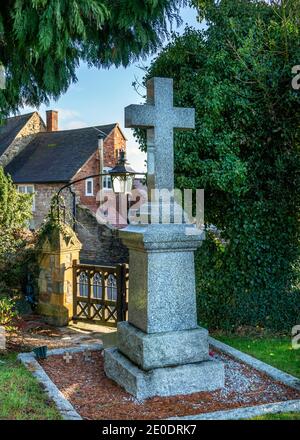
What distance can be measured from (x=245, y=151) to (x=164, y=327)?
386 cm

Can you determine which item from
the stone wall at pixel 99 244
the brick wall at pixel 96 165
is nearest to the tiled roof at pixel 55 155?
the brick wall at pixel 96 165

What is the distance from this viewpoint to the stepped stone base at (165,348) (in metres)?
4.19

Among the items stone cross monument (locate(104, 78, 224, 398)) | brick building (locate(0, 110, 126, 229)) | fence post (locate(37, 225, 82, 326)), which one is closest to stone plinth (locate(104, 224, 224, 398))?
stone cross monument (locate(104, 78, 224, 398))

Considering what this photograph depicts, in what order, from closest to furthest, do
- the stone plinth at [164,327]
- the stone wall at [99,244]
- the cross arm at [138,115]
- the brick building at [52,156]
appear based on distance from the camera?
the stone plinth at [164,327]
the cross arm at [138,115]
the stone wall at [99,244]
the brick building at [52,156]

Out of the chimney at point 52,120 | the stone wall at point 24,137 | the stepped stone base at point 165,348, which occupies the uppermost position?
the chimney at point 52,120

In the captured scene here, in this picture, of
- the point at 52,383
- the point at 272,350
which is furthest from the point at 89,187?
the point at 52,383

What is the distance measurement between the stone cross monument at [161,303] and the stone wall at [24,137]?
21675mm

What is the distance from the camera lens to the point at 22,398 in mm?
3680

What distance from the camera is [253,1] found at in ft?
24.3

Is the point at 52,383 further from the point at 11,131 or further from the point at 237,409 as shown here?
the point at 11,131

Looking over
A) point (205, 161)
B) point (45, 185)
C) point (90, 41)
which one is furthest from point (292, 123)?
→ point (45, 185)

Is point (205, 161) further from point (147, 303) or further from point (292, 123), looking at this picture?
point (147, 303)

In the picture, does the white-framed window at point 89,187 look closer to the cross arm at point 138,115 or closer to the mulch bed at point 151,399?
the mulch bed at point 151,399

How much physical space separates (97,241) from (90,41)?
1289 cm
